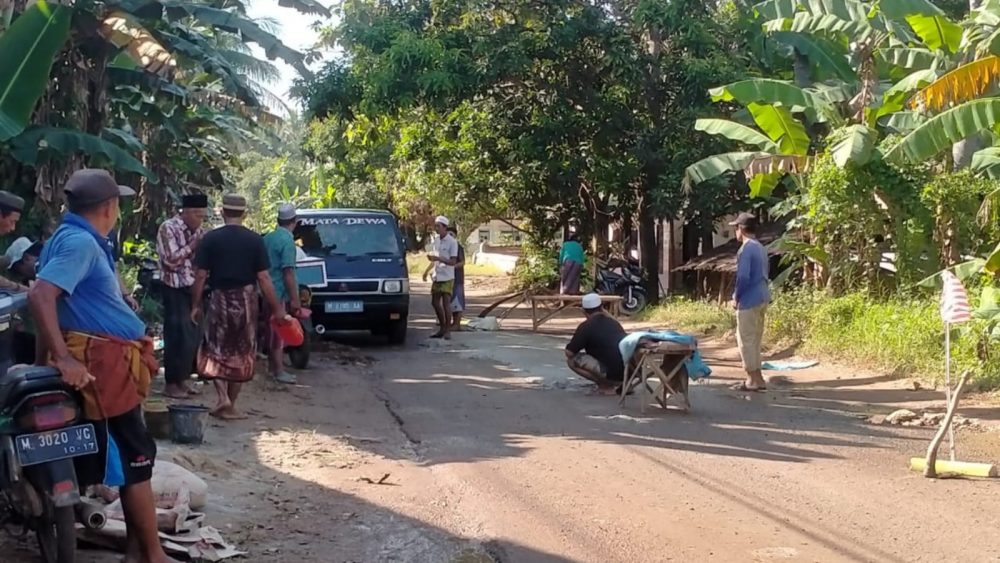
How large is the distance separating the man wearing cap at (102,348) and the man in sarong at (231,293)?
140 inches

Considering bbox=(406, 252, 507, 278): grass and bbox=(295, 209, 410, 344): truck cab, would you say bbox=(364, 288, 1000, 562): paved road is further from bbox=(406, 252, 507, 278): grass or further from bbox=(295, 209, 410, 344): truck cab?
bbox=(406, 252, 507, 278): grass

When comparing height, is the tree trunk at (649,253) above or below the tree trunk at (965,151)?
below

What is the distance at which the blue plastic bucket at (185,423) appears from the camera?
7.45 metres

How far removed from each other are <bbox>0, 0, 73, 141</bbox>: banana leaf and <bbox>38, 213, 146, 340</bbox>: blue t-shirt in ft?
15.6

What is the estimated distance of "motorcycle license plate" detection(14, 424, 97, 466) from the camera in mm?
4391

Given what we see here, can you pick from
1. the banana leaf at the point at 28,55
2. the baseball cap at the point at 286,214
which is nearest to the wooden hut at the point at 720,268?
the baseball cap at the point at 286,214

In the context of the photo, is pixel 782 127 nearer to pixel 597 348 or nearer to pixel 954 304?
pixel 597 348

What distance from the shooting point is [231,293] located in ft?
27.7

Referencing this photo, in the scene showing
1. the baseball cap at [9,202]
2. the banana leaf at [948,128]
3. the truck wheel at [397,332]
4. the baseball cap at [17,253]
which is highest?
the banana leaf at [948,128]

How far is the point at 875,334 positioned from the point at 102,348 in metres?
10.0

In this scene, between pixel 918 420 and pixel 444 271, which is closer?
pixel 918 420

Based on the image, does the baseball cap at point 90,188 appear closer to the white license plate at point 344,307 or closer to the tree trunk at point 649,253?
the white license plate at point 344,307

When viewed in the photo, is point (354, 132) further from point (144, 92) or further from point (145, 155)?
point (144, 92)

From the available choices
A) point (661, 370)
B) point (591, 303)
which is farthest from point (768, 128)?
point (661, 370)
